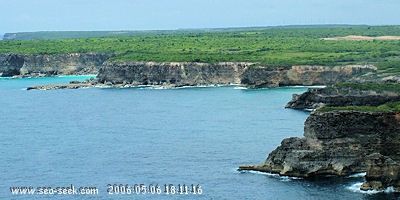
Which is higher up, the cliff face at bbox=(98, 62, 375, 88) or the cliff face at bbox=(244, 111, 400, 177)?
the cliff face at bbox=(244, 111, 400, 177)

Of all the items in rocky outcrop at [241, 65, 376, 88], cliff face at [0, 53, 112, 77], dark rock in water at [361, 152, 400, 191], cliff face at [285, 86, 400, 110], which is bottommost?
cliff face at [0, 53, 112, 77]

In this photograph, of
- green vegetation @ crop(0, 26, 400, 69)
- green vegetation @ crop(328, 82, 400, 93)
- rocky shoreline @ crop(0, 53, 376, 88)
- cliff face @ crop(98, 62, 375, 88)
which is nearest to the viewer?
green vegetation @ crop(328, 82, 400, 93)

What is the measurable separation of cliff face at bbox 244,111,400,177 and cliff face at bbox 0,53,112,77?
119 meters

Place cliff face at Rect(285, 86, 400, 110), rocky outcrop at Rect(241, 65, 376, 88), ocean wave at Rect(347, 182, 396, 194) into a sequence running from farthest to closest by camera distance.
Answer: rocky outcrop at Rect(241, 65, 376, 88)
cliff face at Rect(285, 86, 400, 110)
ocean wave at Rect(347, 182, 396, 194)

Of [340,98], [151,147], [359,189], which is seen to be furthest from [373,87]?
[359,189]

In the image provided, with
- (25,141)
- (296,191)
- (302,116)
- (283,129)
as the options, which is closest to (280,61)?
(302,116)

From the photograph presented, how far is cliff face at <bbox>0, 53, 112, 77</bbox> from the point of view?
575 feet

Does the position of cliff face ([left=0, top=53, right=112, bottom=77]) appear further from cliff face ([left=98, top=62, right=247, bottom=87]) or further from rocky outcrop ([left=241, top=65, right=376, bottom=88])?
rocky outcrop ([left=241, top=65, right=376, bottom=88])

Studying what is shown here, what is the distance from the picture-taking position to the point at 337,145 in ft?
194

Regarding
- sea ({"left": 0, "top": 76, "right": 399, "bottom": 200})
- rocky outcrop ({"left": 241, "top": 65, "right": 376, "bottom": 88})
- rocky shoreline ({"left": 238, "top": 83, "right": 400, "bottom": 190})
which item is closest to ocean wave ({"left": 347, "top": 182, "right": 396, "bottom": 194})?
sea ({"left": 0, "top": 76, "right": 399, "bottom": 200})

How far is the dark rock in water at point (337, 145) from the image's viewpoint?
58.1 m

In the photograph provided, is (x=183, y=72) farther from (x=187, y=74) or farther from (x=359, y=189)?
(x=359, y=189)

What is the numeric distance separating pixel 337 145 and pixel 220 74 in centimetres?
8677

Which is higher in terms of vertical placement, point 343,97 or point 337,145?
point 337,145
